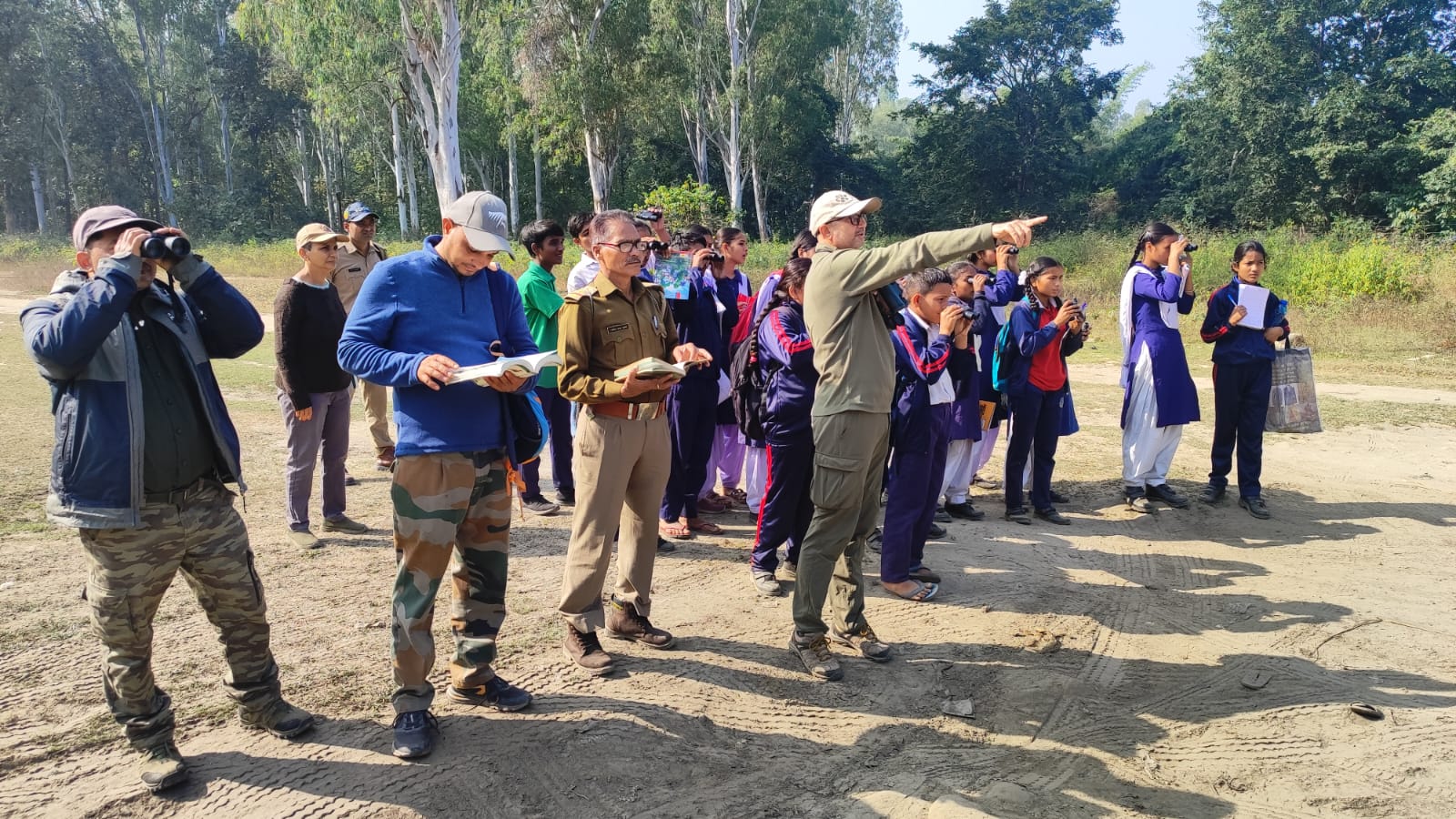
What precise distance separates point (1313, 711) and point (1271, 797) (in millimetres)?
797

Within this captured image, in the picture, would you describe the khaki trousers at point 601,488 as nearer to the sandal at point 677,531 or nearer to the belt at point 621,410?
the belt at point 621,410

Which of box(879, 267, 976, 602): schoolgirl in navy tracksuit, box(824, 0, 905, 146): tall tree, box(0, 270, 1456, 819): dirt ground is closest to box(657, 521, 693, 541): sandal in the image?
box(0, 270, 1456, 819): dirt ground

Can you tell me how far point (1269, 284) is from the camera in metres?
18.4

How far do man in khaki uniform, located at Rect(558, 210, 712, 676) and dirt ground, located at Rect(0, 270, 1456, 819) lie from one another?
41cm

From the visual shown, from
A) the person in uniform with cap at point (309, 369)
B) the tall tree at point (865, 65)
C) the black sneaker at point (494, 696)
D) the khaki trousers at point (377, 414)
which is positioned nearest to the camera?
the black sneaker at point (494, 696)

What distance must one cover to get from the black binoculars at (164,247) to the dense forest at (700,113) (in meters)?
21.3

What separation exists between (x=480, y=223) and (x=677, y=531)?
3224mm

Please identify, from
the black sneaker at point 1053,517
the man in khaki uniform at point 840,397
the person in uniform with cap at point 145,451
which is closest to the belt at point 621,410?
the man in khaki uniform at point 840,397

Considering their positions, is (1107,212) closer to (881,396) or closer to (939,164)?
(939,164)

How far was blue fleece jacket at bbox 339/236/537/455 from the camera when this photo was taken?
316 centimetres

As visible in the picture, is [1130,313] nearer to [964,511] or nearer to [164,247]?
[964,511]

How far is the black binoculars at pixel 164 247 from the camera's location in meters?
2.75

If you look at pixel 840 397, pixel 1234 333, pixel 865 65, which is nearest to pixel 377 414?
pixel 840 397

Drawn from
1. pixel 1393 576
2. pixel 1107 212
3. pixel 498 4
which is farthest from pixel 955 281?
pixel 1107 212
